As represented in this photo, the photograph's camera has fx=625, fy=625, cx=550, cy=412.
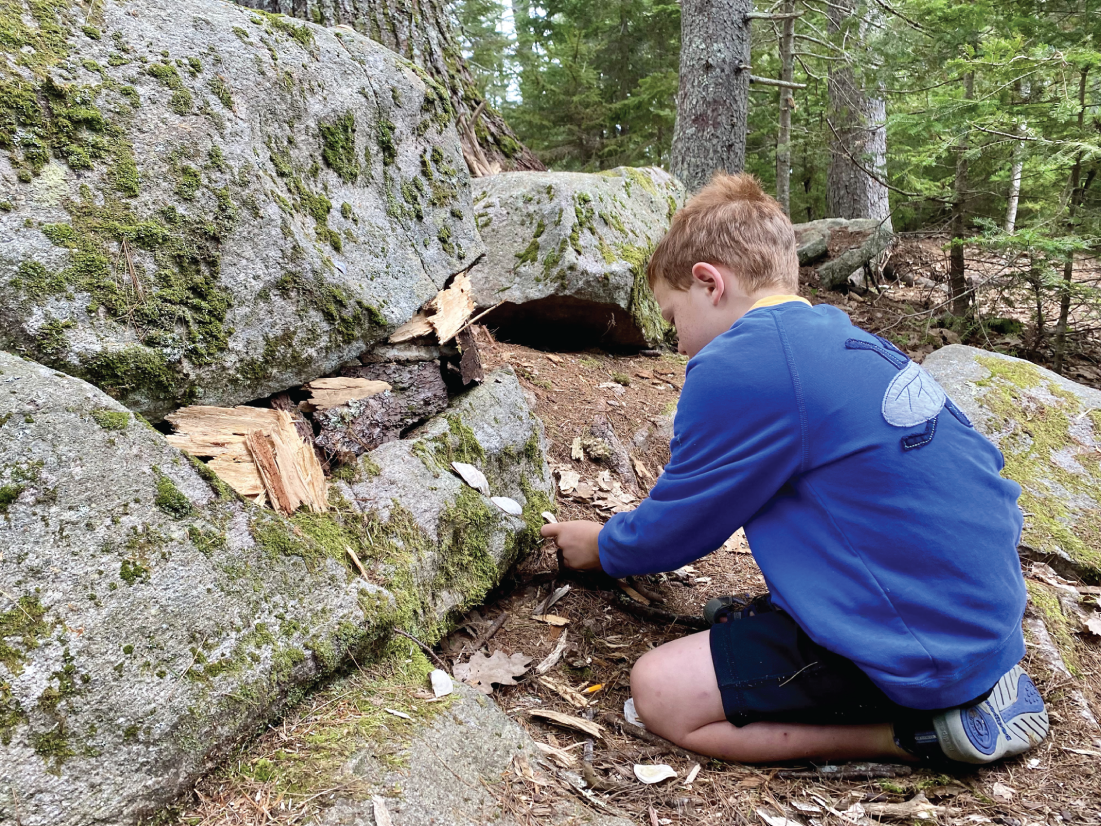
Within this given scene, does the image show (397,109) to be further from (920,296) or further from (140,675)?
(920,296)

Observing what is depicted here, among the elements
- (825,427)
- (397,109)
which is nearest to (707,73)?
(397,109)

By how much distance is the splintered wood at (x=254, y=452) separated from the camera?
6.66ft

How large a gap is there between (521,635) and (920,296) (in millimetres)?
8704

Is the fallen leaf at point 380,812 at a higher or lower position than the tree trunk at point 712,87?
lower

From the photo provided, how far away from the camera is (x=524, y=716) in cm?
218

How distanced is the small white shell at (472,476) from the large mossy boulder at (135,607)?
60cm

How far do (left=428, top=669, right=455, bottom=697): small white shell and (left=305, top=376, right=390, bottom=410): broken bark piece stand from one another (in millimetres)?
1115

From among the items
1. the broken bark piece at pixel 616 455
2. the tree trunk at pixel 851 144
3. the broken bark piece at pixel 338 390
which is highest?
the tree trunk at pixel 851 144

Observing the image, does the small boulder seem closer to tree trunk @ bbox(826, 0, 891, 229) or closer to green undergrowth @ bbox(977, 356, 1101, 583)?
tree trunk @ bbox(826, 0, 891, 229)

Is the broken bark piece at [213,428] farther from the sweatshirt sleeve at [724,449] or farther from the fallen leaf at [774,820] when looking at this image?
the fallen leaf at [774,820]

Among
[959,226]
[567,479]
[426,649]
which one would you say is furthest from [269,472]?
[959,226]

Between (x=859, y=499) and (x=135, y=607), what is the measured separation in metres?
2.05

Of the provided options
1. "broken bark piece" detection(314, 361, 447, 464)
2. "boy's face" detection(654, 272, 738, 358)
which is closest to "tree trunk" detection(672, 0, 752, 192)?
"boy's face" detection(654, 272, 738, 358)

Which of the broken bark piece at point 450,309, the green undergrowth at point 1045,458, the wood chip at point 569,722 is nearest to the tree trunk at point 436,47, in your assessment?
the broken bark piece at point 450,309
